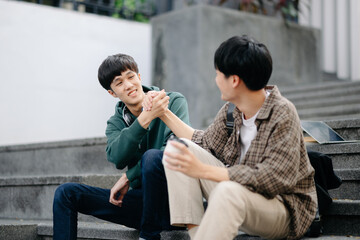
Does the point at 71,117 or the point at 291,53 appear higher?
the point at 291,53

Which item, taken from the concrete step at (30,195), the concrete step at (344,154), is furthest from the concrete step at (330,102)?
the concrete step at (30,195)

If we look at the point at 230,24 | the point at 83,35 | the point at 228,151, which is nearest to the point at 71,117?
the point at 83,35

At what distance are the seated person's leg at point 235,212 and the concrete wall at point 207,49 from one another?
3.39 meters

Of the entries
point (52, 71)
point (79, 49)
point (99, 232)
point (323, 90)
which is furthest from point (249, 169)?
point (79, 49)

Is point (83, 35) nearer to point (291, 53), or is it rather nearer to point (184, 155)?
point (291, 53)

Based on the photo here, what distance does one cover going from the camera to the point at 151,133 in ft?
9.77

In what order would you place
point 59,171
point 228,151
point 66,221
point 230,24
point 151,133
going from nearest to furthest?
1. point 228,151
2. point 66,221
3. point 151,133
4. point 59,171
5. point 230,24

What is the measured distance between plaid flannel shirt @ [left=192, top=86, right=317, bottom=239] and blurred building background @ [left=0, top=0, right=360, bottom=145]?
4.03 meters

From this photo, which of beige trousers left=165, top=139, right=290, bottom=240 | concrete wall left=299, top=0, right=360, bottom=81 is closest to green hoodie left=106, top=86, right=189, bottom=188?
beige trousers left=165, top=139, right=290, bottom=240

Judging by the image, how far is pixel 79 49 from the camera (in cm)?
639

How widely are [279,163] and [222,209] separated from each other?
306mm

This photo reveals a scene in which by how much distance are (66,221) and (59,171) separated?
183cm

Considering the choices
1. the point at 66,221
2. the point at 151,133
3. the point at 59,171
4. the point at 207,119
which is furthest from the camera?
the point at 207,119

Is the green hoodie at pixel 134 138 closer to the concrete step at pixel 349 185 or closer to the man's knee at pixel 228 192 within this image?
the man's knee at pixel 228 192
